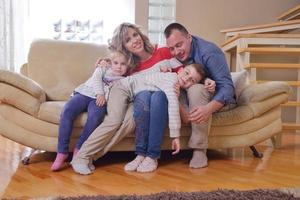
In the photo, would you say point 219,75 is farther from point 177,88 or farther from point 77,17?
Result: point 77,17

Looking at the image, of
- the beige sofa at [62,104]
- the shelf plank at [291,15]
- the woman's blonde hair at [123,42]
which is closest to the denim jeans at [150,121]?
the beige sofa at [62,104]

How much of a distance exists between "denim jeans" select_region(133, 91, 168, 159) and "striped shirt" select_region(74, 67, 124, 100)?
7.3 inches

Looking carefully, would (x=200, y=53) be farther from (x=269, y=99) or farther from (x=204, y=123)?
(x=269, y=99)

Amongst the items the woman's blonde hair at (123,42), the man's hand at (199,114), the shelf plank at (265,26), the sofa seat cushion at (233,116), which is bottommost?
the sofa seat cushion at (233,116)

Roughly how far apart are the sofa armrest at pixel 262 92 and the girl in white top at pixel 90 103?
2.29 feet

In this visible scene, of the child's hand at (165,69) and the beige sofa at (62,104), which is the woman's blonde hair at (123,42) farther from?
the beige sofa at (62,104)

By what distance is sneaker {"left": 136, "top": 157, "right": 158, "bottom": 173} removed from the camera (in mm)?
1794

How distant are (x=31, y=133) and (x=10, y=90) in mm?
240

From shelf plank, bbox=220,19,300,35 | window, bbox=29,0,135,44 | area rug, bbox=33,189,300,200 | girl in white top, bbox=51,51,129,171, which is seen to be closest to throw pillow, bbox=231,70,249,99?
girl in white top, bbox=51,51,129,171

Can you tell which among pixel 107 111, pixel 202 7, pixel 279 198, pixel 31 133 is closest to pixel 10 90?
pixel 31 133

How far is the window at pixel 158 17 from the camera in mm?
3605

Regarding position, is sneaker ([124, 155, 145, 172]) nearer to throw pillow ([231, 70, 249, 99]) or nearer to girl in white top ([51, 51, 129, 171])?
girl in white top ([51, 51, 129, 171])

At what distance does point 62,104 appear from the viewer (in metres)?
2.00

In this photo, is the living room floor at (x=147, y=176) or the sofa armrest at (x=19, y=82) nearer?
the living room floor at (x=147, y=176)
